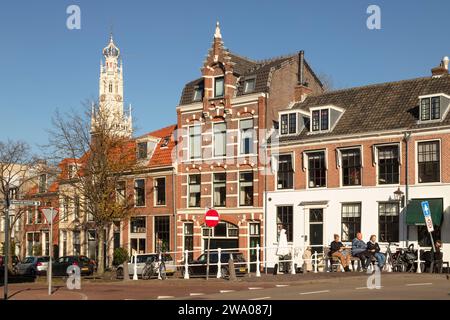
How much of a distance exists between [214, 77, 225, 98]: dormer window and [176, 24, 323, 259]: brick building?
0.22ft

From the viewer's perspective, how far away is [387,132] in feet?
118

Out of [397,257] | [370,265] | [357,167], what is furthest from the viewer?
[357,167]

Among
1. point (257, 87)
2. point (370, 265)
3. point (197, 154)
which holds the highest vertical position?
point (257, 87)

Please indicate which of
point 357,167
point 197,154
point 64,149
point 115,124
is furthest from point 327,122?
point 64,149

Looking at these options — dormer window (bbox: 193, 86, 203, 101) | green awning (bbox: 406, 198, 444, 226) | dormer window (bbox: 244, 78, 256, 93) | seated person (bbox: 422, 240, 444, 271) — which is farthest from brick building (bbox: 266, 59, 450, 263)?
dormer window (bbox: 193, 86, 203, 101)

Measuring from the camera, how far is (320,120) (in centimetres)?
3959

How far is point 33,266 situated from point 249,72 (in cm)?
1899

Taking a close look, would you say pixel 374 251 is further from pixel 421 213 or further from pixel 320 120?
pixel 320 120

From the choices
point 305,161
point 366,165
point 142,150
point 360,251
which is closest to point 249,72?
point 305,161

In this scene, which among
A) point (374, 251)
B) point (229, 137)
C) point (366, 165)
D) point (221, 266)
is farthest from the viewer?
point (229, 137)

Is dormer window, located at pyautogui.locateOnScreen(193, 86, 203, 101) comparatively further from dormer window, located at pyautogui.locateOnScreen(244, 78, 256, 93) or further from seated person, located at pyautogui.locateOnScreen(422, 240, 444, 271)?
seated person, located at pyautogui.locateOnScreen(422, 240, 444, 271)

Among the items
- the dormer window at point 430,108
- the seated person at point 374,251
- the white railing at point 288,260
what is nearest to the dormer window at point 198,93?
the white railing at point 288,260

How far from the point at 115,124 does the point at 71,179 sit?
4415mm

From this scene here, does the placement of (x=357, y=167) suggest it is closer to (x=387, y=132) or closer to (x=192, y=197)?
(x=387, y=132)
